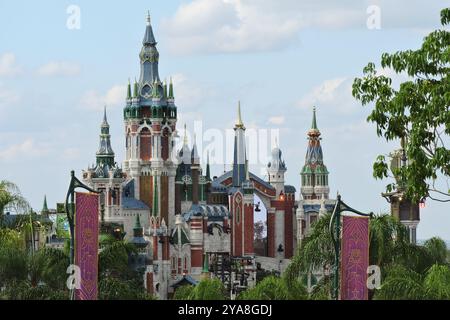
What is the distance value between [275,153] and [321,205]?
25.6 feet

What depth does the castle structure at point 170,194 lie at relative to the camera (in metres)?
134

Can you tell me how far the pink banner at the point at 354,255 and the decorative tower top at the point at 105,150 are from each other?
97573 mm

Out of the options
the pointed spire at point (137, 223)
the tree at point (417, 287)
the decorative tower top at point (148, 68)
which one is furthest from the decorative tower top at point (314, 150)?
the tree at point (417, 287)

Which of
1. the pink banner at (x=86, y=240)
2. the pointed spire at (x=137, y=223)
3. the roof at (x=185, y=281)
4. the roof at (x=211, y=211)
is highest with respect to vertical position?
the roof at (x=211, y=211)

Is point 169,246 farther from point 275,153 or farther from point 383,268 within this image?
point 383,268

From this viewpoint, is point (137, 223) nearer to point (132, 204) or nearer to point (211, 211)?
point (132, 204)

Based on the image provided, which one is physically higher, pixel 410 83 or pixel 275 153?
pixel 275 153

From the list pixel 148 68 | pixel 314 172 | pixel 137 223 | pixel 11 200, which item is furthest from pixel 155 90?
pixel 11 200

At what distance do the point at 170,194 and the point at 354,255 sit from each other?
9664 centimetres

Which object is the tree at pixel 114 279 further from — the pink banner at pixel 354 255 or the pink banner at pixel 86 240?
the pink banner at pixel 354 255

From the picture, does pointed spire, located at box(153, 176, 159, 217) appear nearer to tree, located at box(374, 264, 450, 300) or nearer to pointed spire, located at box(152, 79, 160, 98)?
pointed spire, located at box(152, 79, 160, 98)
